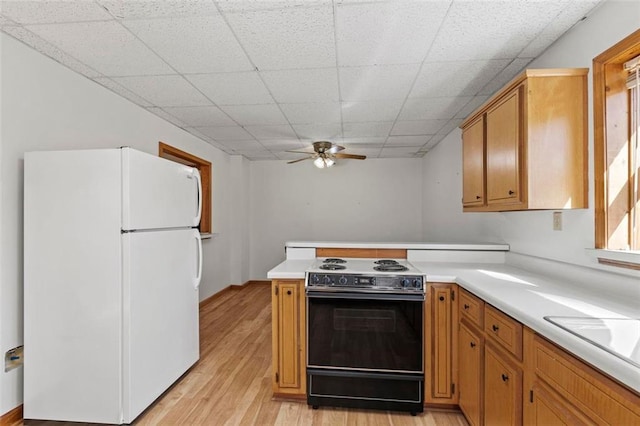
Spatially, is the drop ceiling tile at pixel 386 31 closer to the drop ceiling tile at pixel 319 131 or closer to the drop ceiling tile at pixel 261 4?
the drop ceiling tile at pixel 261 4

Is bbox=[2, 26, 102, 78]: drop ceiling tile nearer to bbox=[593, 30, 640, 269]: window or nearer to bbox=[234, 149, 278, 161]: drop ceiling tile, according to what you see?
bbox=[234, 149, 278, 161]: drop ceiling tile

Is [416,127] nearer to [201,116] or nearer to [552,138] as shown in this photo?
[552,138]

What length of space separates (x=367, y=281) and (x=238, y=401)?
1300mm

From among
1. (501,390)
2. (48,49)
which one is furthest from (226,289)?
(501,390)

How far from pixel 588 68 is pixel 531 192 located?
0.74m

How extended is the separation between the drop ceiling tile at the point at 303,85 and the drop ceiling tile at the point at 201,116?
2.63 feet

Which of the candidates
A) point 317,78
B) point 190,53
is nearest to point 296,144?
point 317,78

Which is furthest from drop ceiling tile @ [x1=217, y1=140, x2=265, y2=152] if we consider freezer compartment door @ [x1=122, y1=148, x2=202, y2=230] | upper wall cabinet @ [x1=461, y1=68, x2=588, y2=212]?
upper wall cabinet @ [x1=461, y1=68, x2=588, y2=212]

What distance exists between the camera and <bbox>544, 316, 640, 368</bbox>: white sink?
844 mm

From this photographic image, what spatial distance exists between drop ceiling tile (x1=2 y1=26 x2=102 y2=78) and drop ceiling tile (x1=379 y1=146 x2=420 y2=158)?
3.88 metres

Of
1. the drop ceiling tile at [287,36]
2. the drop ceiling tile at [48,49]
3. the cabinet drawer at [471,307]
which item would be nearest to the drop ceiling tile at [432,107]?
the drop ceiling tile at [287,36]

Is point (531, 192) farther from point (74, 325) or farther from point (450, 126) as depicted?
point (74, 325)

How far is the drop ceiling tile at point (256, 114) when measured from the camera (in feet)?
9.86

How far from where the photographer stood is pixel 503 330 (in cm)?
139
